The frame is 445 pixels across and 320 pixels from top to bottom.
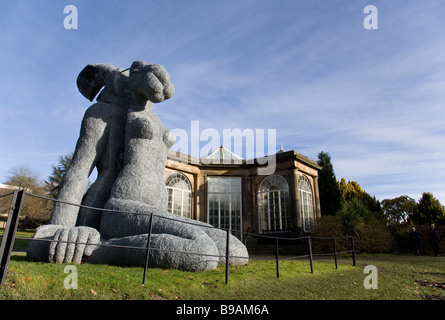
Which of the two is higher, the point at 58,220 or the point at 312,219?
the point at 312,219

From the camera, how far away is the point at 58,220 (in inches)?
223

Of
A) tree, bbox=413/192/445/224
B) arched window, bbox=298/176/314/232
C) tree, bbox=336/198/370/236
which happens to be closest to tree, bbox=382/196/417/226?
tree, bbox=413/192/445/224

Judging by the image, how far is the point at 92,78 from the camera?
7.65m

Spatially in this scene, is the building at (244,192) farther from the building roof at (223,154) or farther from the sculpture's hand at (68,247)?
the sculpture's hand at (68,247)

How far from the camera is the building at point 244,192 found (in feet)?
60.0

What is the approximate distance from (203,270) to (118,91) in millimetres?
4619

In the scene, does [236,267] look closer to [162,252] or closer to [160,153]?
[162,252]

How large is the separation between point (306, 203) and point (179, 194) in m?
7.70

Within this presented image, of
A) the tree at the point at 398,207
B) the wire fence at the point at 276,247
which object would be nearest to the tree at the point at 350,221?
the wire fence at the point at 276,247

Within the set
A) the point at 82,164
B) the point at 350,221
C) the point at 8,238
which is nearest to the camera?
the point at 8,238

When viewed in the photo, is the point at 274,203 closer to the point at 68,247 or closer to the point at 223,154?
the point at 223,154

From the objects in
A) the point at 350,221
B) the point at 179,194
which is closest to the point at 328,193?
the point at 350,221
